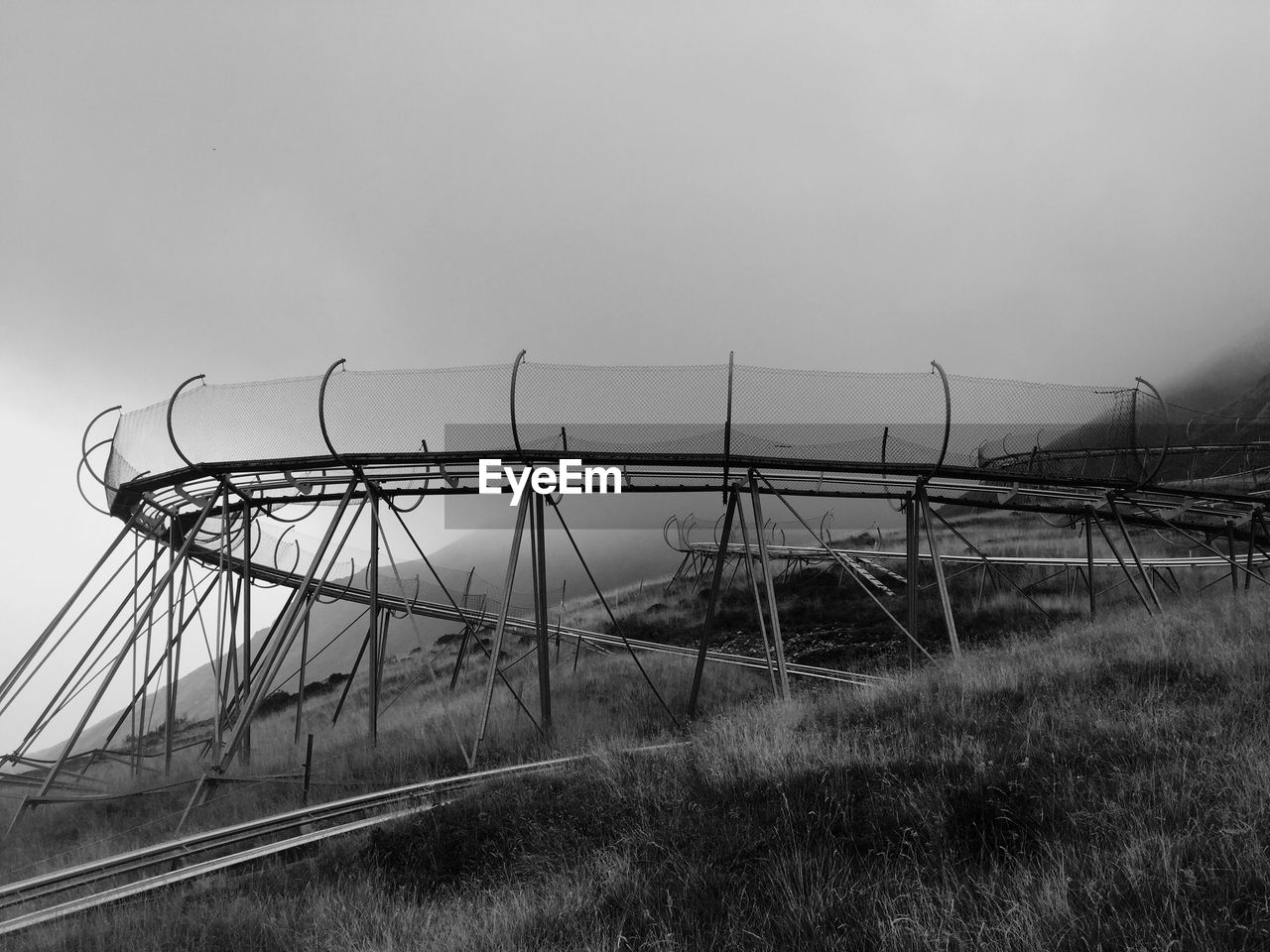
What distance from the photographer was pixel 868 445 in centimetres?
1345

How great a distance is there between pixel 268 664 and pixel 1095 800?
439 inches

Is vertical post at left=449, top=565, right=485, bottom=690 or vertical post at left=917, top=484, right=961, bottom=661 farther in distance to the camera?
vertical post at left=449, top=565, right=485, bottom=690

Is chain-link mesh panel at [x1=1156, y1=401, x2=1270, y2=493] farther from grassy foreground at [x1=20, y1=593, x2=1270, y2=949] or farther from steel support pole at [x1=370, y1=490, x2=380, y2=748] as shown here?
steel support pole at [x1=370, y1=490, x2=380, y2=748]

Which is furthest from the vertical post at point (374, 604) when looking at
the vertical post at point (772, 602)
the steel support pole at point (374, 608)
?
the vertical post at point (772, 602)

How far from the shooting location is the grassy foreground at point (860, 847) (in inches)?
158

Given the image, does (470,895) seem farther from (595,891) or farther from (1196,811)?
(1196,811)

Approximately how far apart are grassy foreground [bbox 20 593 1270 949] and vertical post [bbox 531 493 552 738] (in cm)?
437

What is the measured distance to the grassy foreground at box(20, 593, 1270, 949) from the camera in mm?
4008

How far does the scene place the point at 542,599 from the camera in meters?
13.2

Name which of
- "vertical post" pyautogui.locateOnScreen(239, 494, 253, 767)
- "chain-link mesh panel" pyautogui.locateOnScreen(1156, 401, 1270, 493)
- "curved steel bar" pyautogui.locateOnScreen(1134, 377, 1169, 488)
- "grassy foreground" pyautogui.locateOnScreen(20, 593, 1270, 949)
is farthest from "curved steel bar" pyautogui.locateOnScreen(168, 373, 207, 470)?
"chain-link mesh panel" pyautogui.locateOnScreen(1156, 401, 1270, 493)

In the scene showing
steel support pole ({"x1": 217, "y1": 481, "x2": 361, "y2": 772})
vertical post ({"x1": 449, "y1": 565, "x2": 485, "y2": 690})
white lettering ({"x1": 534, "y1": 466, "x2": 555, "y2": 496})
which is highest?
white lettering ({"x1": 534, "y1": 466, "x2": 555, "y2": 496})

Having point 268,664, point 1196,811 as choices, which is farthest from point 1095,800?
point 268,664

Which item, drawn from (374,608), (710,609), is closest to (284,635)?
(374,608)

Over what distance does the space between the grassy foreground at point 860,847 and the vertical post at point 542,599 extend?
172 inches
